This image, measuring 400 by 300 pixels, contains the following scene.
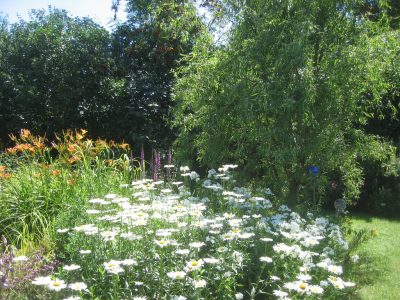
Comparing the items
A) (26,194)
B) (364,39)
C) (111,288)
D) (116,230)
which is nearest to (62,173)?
(26,194)

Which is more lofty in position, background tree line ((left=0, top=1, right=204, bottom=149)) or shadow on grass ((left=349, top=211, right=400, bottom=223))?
background tree line ((left=0, top=1, right=204, bottom=149))

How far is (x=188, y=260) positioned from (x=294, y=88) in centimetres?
235

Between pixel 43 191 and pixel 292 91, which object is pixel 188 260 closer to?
pixel 292 91

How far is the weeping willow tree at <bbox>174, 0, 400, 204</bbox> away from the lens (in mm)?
4988

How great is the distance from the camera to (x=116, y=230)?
3.73 m

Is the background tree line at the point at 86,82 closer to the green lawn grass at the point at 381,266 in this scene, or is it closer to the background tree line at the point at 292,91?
the background tree line at the point at 292,91

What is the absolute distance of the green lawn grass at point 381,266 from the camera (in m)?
4.54

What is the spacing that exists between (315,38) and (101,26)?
6466 millimetres

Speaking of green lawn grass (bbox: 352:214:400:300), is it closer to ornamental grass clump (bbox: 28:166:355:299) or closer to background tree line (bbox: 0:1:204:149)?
ornamental grass clump (bbox: 28:166:355:299)

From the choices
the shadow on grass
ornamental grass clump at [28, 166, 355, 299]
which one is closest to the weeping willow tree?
ornamental grass clump at [28, 166, 355, 299]

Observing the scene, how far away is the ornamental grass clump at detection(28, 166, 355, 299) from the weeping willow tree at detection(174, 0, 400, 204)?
127 centimetres

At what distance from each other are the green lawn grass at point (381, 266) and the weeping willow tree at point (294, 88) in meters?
0.97

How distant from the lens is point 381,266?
526cm

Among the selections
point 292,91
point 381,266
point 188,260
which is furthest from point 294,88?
point 188,260
